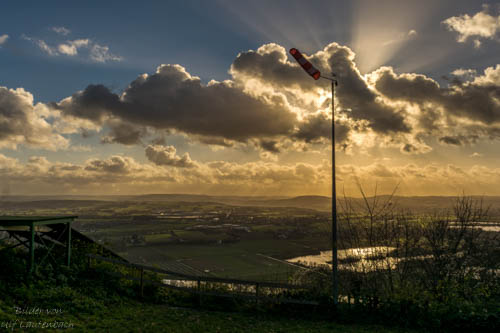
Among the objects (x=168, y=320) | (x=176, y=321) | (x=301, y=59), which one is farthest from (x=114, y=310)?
(x=301, y=59)

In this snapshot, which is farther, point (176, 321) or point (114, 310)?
point (114, 310)

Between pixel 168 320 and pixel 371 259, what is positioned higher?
pixel 371 259

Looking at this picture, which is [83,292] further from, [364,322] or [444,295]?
[444,295]

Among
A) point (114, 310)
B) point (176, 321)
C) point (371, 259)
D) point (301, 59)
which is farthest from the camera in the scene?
point (371, 259)

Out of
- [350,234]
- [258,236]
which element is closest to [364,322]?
[350,234]

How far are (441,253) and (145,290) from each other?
13042 millimetres

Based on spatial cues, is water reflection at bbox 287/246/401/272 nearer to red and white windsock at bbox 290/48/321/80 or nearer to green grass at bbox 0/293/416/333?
green grass at bbox 0/293/416/333

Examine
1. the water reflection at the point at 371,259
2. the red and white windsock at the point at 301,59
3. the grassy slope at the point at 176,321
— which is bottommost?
the grassy slope at the point at 176,321

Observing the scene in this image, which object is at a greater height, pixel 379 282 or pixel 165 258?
pixel 379 282

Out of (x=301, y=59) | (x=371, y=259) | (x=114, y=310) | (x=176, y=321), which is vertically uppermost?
(x=301, y=59)

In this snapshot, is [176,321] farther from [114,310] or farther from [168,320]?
[114,310]

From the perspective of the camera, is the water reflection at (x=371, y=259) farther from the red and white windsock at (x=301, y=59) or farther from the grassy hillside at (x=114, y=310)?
the red and white windsock at (x=301, y=59)

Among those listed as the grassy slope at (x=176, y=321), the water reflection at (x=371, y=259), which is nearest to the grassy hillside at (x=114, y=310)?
the grassy slope at (x=176, y=321)

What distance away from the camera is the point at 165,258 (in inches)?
2530
